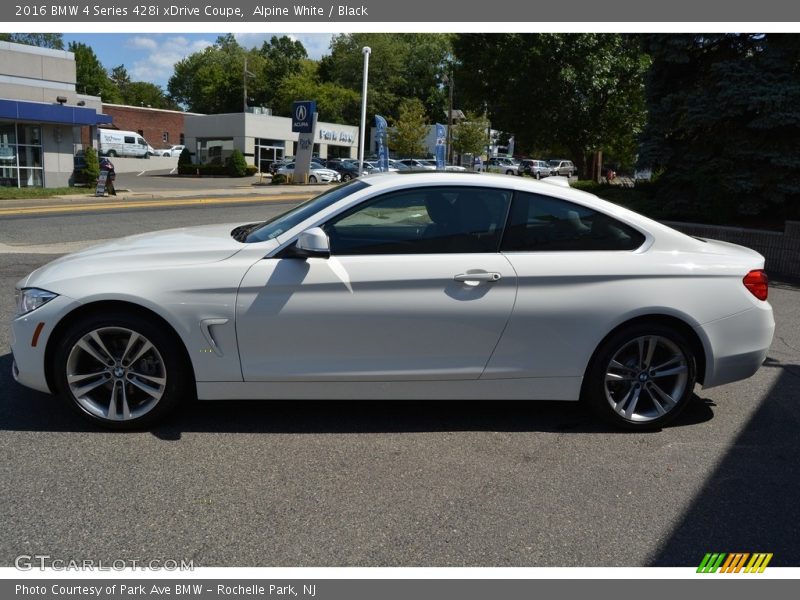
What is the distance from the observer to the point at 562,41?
24.2 m

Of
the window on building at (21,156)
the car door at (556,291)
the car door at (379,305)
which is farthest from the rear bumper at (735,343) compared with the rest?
the window on building at (21,156)

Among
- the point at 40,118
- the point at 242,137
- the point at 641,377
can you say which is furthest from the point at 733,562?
the point at 242,137

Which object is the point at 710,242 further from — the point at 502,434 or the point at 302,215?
the point at 302,215

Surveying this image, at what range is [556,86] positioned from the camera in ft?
→ 80.9

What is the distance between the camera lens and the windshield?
4.67m

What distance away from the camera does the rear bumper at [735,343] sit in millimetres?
4695

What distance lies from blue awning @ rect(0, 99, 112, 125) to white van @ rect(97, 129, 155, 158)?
83.9 feet

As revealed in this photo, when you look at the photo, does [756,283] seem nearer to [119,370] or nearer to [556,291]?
[556,291]

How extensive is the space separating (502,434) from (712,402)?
1.85 m

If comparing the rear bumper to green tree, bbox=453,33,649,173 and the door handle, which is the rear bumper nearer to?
the door handle

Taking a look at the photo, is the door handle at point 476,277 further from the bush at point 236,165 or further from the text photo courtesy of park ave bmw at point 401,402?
the bush at point 236,165

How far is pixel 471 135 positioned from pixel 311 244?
178 ft

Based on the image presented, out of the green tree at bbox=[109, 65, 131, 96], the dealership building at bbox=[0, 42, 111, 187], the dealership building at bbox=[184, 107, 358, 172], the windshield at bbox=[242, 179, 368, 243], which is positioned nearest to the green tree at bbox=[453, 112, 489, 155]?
the dealership building at bbox=[184, 107, 358, 172]

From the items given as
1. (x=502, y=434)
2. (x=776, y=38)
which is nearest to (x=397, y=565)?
(x=502, y=434)
